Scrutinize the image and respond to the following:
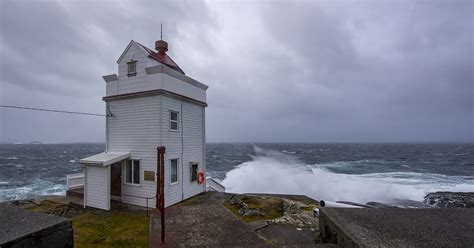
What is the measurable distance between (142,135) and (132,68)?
3.50 m

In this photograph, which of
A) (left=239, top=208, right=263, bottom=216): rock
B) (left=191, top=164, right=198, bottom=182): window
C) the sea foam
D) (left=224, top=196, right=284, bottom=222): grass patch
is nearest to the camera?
(left=224, top=196, right=284, bottom=222): grass patch

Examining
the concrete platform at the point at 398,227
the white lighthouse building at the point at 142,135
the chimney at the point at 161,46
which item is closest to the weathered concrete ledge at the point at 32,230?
the concrete platform at the point at 398,227

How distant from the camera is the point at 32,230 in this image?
11.0 ft

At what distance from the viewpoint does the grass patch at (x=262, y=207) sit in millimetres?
9953

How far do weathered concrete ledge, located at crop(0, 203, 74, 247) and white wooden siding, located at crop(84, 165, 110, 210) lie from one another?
691cm

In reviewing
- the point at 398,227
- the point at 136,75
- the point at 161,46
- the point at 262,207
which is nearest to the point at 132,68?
the point at 136,75

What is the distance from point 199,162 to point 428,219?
428 inches

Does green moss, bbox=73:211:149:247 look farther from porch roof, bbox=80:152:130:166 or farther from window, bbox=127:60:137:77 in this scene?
window, bbox=127:60:137:77

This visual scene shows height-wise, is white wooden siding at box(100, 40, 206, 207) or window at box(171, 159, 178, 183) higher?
white wooden siding at box(100, 40, 206, 207)

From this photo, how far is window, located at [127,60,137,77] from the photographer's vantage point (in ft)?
37.7

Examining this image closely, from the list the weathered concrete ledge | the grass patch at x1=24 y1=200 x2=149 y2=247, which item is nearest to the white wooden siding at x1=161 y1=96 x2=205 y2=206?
the grass patch at x1=24 y1=200 x2=149 y2=247

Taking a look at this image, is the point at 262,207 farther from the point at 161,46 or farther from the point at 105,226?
the point at 161,46

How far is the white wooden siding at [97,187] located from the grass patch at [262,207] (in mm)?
5624

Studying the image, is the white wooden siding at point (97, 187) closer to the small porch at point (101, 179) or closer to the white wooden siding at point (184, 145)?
the small porch at point (101, 179)
